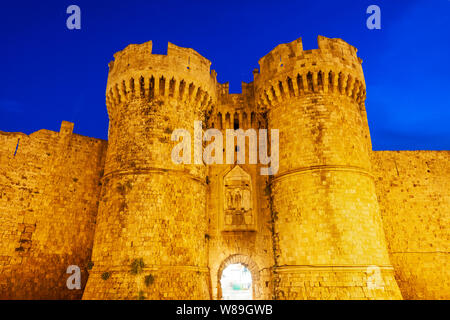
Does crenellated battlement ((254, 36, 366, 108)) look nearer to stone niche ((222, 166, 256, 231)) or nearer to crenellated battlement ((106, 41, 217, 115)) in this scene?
crenellated battlement ((106, 41, 217, 115))

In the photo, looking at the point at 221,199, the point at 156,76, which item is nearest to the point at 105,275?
the point at 221,199

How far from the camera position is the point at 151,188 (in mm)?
9562

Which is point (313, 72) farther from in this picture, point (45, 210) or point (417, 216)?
point (45, 210)

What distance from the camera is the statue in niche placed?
10.8m

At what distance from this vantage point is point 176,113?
35.2 feet

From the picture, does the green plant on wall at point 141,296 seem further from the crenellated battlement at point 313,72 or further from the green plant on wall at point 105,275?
the crenellated battlement at point 313,72

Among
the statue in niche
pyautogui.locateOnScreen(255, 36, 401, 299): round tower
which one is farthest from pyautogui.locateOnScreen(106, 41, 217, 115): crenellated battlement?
the statue in niche

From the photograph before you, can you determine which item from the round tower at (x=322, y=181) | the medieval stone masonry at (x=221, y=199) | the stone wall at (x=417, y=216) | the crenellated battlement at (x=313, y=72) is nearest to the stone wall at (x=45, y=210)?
the medieval stone masonry at (x=221, y=199)

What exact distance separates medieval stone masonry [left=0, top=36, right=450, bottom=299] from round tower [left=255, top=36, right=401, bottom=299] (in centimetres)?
4

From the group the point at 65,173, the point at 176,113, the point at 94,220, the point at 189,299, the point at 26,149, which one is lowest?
the point at 189,299

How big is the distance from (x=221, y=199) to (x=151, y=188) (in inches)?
110
